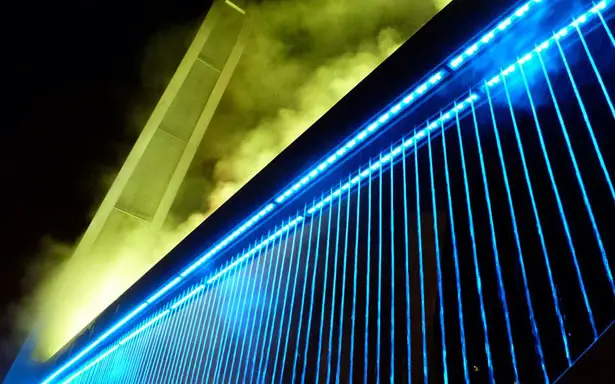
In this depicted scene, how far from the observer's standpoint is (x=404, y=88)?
213 centimetres

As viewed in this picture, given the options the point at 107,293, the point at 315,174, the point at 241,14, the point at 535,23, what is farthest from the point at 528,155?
the point at 241,14

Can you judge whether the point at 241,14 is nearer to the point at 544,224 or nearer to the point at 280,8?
the point at 280,8

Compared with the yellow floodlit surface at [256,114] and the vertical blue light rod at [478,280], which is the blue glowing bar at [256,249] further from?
the yellow floodlit surface at [256,114]

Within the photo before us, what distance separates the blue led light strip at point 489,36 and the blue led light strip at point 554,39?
0.11 metres

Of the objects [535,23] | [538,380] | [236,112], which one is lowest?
[538,380]

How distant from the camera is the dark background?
4895 millimetres

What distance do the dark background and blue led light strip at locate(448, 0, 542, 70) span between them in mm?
3893

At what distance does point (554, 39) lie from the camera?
1.78 m

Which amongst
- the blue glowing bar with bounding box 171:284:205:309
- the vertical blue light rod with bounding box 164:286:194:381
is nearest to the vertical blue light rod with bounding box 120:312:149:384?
the vertical blue light rod with bounding box 164:286:194:381

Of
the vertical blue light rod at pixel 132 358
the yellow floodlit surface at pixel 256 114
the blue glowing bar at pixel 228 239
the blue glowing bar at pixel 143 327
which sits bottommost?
the vertical blue light rod at pixel 132 358

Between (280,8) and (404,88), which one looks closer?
(404,88)

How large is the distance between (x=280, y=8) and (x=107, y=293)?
3.25 metres

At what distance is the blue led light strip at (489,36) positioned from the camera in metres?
1.81

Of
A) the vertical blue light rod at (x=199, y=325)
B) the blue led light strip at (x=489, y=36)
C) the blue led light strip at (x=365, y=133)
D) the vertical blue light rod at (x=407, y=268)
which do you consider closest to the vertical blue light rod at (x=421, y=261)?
the vertical blue light rod at (x=407, y=268)
